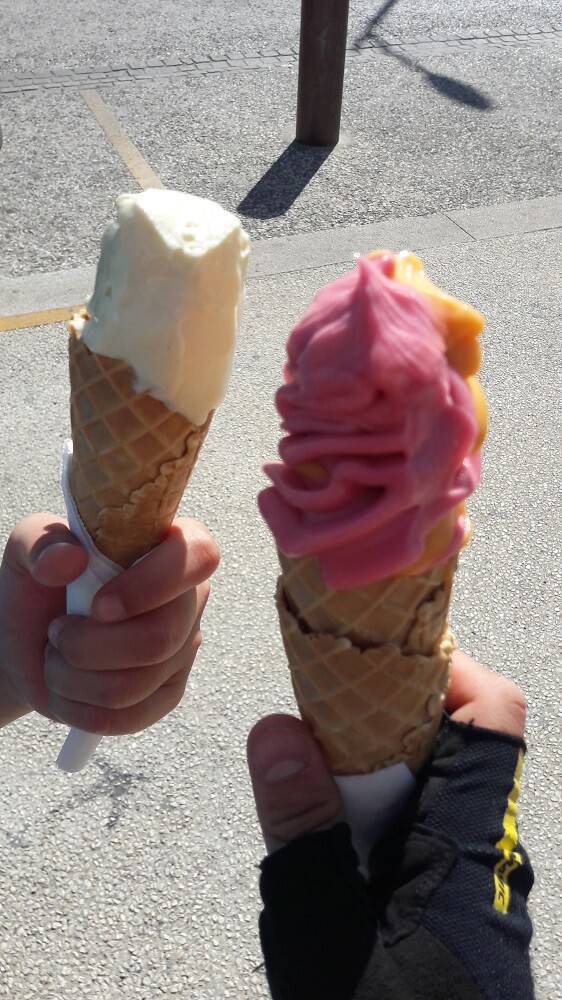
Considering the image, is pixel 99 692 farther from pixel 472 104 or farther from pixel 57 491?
pixel 472 104

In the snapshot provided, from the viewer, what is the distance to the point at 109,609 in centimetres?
192

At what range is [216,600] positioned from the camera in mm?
3746

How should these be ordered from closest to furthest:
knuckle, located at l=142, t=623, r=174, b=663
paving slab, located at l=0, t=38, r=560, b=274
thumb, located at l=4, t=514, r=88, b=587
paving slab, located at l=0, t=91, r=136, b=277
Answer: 1. thumb, located at l=4, t=514, r=88, b=587
2. knuckle, located at l=142, t=623, r=174, b=663
3. paving slab, located at l=0, t=91, r=136, b=277
4. paving slab, located at l=0, t=38, r=560, b=274

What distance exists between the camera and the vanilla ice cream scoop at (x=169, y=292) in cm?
169

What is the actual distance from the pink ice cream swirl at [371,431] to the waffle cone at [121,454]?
1.33 feet

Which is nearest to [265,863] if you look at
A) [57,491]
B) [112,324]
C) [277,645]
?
Answer: [112,324]

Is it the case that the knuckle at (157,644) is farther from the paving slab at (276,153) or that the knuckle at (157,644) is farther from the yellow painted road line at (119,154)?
the paving slab at (276,153)

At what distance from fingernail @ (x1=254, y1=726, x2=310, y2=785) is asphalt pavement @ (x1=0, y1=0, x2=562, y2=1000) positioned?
52.8 inches

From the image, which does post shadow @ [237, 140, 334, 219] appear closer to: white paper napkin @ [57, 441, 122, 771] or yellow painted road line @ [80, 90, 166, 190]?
yellow painted road line @ [80, 90, 166, 190]

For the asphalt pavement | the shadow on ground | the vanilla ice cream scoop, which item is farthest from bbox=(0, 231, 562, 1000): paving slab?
the shadow on ground

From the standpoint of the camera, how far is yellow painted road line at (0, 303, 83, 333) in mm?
5113

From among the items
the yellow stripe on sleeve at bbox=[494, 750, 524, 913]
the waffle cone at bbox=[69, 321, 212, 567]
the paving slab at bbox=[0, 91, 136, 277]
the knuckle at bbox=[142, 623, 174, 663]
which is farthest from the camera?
the paving slab at bbox=[0, 91, 136, 277]

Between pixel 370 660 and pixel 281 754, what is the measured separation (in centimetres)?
24

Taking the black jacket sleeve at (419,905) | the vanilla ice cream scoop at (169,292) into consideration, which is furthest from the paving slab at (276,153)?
the black jacket sleeve at (419,905)
